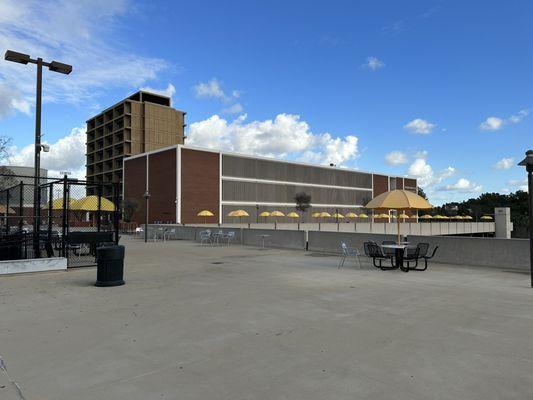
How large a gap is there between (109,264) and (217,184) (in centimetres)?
5681

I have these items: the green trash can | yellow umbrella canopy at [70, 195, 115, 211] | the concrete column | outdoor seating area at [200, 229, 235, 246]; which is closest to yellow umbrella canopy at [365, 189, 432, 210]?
the green trash can

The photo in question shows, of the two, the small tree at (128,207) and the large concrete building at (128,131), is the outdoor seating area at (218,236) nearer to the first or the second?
the small tree at (128,207)

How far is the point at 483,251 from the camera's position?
1400cm

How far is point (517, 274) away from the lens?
39.8ft

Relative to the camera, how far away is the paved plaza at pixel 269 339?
13.9 ft

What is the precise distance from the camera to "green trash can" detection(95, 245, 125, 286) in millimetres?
10141

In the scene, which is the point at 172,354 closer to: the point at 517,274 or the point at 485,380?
the point at 485,380

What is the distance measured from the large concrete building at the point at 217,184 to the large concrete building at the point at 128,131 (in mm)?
16725

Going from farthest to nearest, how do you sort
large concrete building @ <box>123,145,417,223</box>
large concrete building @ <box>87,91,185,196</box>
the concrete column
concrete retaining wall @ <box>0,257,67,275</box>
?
large concrete building @ <box>87,91,185,196</box> → large concrete building @ <box>123,145,417,223</box> → the concrete column → concrete retaining wall @ <box>0,257,67,275</box>

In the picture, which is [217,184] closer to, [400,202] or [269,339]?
[400,202]

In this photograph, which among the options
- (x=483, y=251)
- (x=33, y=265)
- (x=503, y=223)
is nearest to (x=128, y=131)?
(x=503, y=223)

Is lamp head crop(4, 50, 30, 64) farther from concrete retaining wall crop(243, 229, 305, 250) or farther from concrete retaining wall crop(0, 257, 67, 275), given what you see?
concrete retaining wall crop(243, 229, 305, 250)

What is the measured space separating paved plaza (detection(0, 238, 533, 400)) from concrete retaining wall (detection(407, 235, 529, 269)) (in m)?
2.91

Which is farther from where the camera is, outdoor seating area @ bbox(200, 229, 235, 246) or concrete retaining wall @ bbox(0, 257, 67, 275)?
outdoor seating area @ bbox(200, 229, 235, 246)
